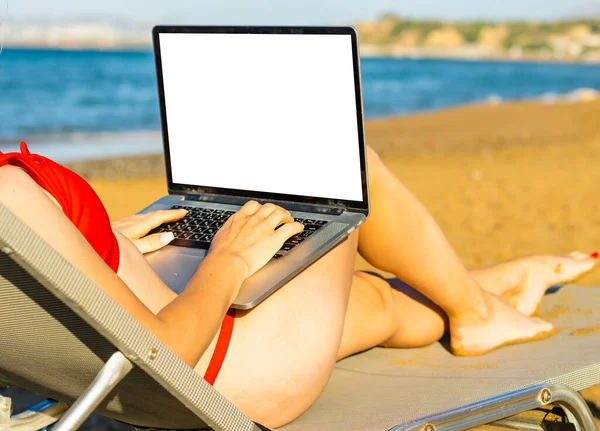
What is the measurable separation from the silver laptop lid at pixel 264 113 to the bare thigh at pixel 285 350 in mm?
378

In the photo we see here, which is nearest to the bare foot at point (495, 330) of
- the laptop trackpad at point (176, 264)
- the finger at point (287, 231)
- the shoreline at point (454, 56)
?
the finger at point (287, 231)

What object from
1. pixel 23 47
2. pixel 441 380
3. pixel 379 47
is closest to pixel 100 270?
pixel 441 380

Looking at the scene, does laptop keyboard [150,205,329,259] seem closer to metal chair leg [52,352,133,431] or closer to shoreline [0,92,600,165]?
metal chair leg [52,352,133,431]

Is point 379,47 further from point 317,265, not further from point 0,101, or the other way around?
point 317,265

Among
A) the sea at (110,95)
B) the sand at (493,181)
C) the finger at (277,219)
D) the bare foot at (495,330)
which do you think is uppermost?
the sea at (110,95)

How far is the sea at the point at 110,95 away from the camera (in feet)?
43.9

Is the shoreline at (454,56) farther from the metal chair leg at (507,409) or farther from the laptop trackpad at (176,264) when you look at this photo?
the metal chair leg at (507,409)

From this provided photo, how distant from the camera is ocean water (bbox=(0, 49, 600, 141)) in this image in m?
15.5

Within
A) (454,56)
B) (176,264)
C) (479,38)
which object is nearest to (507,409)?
(176,264)

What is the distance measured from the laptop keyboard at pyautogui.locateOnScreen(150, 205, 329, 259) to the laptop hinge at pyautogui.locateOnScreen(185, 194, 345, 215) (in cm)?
6

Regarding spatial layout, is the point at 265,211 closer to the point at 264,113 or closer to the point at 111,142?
the point at 264,113

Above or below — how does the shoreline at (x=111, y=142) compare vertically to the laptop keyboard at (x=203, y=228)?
above

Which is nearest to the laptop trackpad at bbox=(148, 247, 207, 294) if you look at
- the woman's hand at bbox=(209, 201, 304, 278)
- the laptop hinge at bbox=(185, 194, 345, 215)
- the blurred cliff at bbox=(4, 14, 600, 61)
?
the woman's hand at bbox=(209, 201, 304, 278)

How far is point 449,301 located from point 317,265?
24.6 inches
